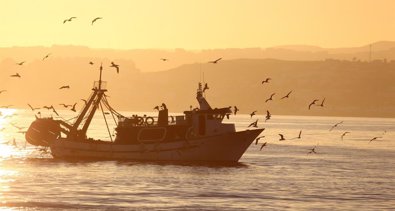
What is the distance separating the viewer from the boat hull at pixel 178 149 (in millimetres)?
93625

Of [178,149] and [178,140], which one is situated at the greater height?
[178,140]

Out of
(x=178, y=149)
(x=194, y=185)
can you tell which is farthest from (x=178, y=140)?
(x=194, y=185)

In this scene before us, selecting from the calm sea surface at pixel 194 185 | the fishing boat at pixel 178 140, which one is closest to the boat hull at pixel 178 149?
the fishing boat at pixel 178 140

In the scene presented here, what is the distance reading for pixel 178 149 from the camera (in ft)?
309

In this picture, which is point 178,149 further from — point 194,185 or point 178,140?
point 194,185

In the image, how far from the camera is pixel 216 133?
3669 inches

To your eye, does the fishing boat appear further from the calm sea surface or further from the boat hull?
the calm sea surface

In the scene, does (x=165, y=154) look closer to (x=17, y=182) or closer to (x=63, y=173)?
(x=63, y=173)

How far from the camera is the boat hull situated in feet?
307

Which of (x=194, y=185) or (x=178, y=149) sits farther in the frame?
(x=178, y=149)

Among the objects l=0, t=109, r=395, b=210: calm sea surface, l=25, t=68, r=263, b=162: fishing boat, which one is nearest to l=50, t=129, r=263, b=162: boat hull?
l=25, t=68, r=263, b=162: fishing boat

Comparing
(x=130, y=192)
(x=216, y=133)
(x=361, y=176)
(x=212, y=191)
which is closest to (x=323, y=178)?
(x=361, y=176)

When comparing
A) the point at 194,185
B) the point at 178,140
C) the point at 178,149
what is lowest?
the point at 194,185

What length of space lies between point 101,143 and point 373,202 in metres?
40.7
